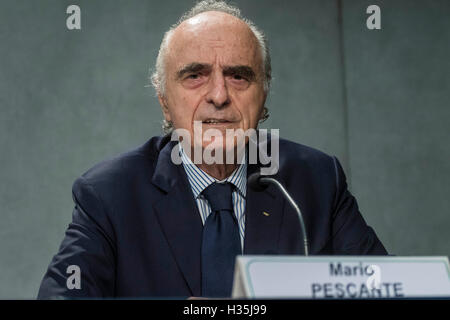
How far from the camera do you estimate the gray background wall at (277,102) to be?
106 inches

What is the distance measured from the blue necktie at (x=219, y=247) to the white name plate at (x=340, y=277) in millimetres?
555

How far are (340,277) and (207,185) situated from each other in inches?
30.5

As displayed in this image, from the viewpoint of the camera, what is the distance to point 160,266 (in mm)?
1452

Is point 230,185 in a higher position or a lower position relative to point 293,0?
lower

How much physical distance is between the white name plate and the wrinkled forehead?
81 centimetres

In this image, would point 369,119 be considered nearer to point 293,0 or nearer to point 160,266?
point 293,0

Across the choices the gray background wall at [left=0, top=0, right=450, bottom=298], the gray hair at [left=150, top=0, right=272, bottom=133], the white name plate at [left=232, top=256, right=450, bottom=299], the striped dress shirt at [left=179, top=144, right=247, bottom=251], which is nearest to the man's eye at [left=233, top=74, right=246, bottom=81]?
the gray hair at [left=150, top=0, right=272, bottom=133]

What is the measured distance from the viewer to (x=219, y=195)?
156 centimetres

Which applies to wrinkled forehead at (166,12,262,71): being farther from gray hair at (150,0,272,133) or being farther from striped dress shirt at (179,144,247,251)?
striped dress shirt at (179,144,247,251)

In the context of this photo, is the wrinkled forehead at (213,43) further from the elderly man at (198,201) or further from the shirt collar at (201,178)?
the shirt collar at (201,178)

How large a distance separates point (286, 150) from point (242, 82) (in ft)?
0.93

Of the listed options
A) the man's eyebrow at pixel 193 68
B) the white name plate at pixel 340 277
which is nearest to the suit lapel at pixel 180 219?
the man's eyebrow at pixel 193 68
